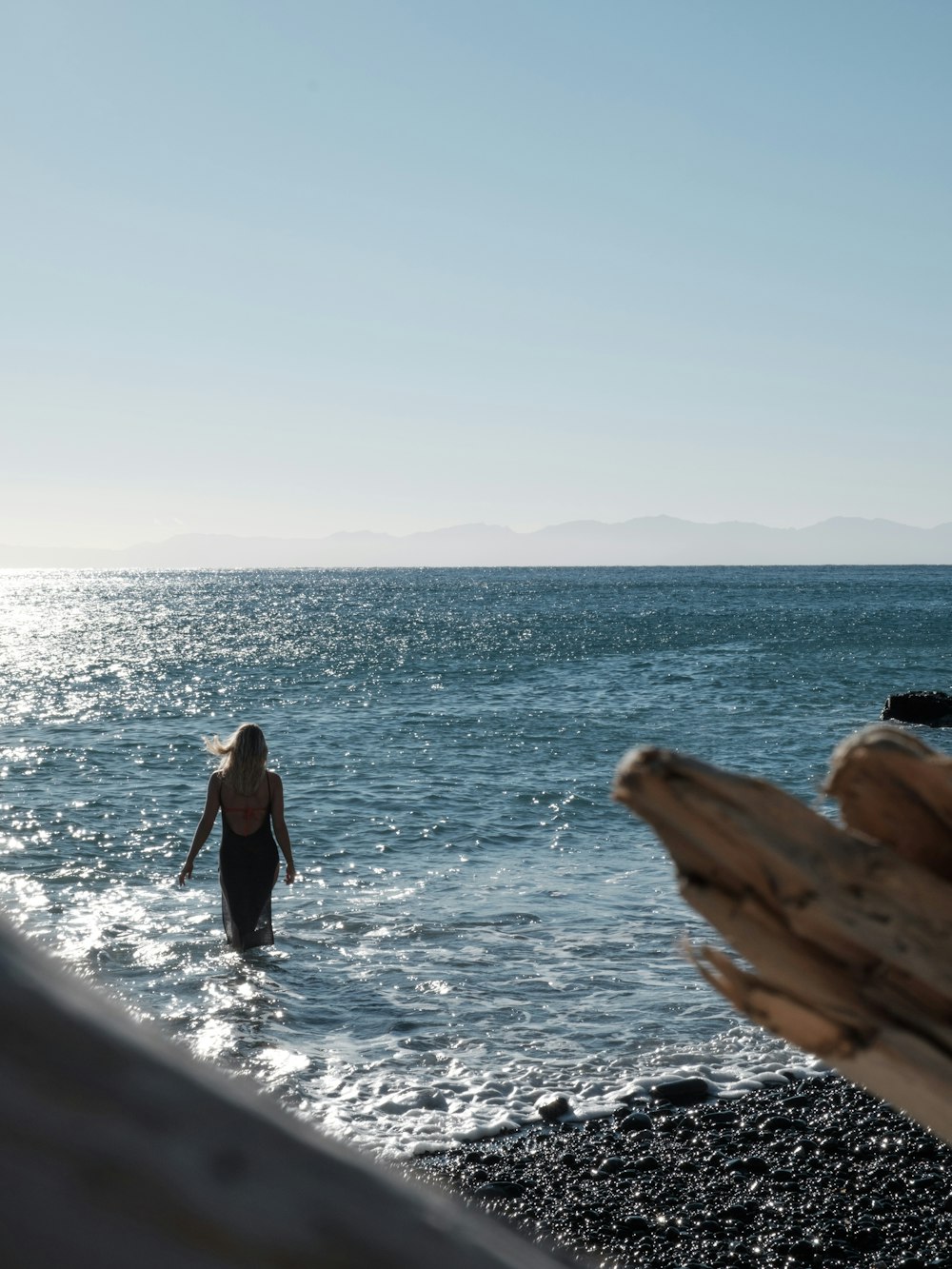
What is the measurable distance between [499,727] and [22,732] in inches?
535

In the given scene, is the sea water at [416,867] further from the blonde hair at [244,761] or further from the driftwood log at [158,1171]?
the blonde hair at [244,761]

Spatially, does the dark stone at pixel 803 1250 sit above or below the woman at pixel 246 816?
below

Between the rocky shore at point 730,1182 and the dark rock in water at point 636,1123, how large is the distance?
12mm

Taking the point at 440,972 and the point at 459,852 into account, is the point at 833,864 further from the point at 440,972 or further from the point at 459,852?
the point at 459,852

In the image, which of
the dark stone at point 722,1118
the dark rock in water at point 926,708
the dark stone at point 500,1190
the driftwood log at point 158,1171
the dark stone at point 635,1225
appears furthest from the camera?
the dark rock in water at point 926,708

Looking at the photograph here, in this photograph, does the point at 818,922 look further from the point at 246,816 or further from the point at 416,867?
the point at 416,867

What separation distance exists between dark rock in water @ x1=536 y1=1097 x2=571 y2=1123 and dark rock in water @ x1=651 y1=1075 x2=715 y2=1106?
762 millimetres

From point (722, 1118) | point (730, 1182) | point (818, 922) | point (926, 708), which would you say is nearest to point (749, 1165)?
point (730, 1182)

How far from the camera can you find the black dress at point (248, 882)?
10.2 meters

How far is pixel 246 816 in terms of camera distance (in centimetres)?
1013

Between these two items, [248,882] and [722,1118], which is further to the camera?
[248,882]

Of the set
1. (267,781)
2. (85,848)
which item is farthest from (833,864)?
(85,848)

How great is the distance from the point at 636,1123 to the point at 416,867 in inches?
319

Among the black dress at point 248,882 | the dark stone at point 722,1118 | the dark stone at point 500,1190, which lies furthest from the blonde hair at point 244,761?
the dark stone at point 722,1118
